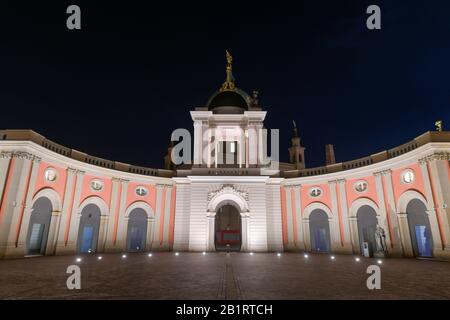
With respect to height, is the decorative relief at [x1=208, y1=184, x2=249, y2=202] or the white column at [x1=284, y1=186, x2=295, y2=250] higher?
the decorative relief at [x1=208, y1=184, x2=249, y2=202]

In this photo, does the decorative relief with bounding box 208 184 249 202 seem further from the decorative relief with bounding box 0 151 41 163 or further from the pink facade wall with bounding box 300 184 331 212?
the decorative relief with bounding box 0 151 41 163

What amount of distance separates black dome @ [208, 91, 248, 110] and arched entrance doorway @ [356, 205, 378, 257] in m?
16.5

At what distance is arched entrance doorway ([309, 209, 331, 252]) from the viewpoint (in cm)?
2594

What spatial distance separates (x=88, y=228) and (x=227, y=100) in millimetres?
20048

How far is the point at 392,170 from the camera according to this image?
20.3 metres

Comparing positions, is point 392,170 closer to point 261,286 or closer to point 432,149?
point 432,149

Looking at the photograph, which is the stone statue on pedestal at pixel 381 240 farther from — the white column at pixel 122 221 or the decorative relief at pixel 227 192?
the white column at pixel 122 221

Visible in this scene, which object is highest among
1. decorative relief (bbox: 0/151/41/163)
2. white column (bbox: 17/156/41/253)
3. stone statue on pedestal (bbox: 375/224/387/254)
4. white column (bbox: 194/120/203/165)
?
white column (bbox: 194/120/203/165)

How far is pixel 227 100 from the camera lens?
2992 centimetres

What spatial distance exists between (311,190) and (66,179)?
2245 centimetres

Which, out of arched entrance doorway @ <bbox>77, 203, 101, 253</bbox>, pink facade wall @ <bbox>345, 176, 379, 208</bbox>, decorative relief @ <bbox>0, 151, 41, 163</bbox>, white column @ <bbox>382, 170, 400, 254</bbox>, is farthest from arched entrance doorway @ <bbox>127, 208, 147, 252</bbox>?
white column @ <bbox>382, 170, 400, 254</bbox>

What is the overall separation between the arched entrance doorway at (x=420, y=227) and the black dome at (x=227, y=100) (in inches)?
749
